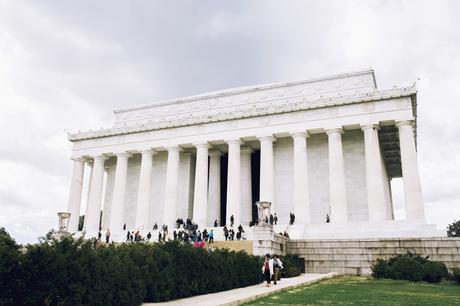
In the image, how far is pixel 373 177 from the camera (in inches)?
1524

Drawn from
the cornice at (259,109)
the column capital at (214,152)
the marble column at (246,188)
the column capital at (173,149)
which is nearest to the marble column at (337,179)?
the cornice at (259,109)

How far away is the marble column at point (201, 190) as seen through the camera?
43719 mm

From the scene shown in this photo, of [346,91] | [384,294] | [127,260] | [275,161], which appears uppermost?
[346,91]

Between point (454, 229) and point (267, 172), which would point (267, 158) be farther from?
point (454, 229)

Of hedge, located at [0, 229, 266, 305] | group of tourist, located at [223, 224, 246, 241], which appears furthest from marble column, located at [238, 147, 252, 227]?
hedge, located at [0, 229, 266, 305]

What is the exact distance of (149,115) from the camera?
53.9 metres

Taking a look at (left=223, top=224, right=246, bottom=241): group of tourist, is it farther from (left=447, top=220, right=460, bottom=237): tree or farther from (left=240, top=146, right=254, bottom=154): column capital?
(left=447, top=220, right=460, bottom=237): tree

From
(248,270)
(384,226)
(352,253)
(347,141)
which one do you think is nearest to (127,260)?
(248,270)

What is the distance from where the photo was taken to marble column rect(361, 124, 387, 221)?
37750mm

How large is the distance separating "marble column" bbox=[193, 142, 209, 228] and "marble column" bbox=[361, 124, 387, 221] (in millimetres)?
16157

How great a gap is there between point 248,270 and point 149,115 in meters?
36.4

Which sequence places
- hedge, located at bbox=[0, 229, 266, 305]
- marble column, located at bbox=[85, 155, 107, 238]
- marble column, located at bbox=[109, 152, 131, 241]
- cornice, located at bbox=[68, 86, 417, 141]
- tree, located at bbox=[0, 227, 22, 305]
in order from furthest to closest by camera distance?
marble column, located at bbox=[85, 155, 107, 238] → marble column, located at bbox=[109, 152, 131, 241] → cornice, located at bbox=[68, 86, 417, 141] → hedge, located at bbox=[0, 229, 266, 305] → tree, located at bbox=[0, 227, 22, 305]

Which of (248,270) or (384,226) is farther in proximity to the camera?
(384,226)

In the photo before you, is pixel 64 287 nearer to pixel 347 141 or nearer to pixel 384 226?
pixel 384 226
